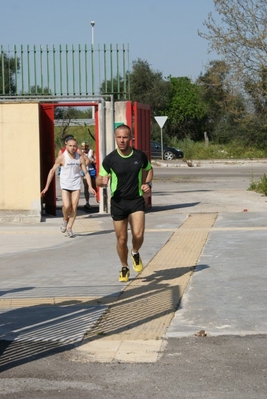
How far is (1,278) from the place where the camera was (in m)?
10.4

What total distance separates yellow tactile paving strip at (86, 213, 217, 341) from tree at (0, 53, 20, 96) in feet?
19.4

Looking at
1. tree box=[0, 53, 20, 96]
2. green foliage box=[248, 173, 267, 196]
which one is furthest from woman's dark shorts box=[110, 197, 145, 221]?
green foliage box=[248, 173, 267, 196]

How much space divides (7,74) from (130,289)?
9808mm

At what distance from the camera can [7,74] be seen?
18.0 meters

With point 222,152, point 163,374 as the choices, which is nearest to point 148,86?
point 222,152

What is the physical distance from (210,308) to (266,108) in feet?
115

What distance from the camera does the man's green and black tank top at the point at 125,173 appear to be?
962 centimetres

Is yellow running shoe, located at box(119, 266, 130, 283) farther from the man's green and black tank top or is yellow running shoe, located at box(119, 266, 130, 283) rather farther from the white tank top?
the white tank top

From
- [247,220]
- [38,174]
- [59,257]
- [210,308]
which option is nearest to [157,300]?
[210,308]

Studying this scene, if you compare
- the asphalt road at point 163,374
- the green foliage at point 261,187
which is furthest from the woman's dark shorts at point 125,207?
the green foliage at point 261,187

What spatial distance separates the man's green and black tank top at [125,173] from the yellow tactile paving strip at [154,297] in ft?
3.51

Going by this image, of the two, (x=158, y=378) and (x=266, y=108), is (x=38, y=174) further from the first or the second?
(x=266, y=108)

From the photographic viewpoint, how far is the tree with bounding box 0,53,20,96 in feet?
57.5

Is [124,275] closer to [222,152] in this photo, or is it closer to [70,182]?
[70,182]
